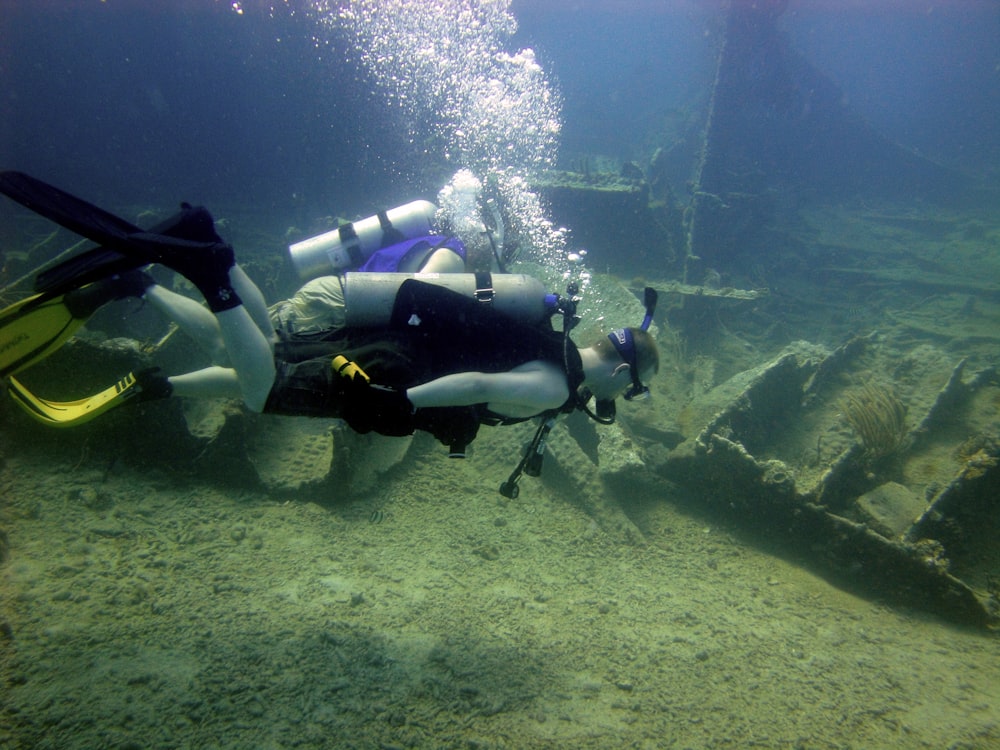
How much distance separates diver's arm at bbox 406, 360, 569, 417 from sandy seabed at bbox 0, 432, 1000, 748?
163 cm

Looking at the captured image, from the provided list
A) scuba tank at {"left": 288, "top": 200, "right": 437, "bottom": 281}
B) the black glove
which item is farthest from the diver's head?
scuba tank at {"left": 288, "top": 200, "right": 437, "bottom": 281}

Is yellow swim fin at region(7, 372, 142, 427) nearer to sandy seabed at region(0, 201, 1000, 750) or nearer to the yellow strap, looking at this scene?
sandy seabed at region(0, 201, 1000, 750)

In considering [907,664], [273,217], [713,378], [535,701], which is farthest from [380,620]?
[273,217]

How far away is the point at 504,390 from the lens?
288 centimetres

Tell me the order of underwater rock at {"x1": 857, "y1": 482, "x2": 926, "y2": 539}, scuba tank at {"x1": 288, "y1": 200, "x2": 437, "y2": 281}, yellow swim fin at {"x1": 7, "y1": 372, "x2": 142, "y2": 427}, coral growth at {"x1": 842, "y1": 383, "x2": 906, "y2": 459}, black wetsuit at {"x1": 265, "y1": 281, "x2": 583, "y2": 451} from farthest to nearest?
coral growth at {"x1": 842, "y1": 383, "x2": 906, "y2": 459}, scuba tank at {"x1": 288, "y1": 200, "x2": 437, "y2": 281}, underwater rock at {"x1": 857, "y1": 482, "x2": 926, "y2": 539}, yellow swim fin at {"x1": 7, "y1": 372, "x2": 142, "y2": 427}, black wetsuit at {"x1": 265, "y1": 281, "x2": 583, "y2": 451}

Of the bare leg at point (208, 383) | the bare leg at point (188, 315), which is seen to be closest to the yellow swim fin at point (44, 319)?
the bare leg at point (188, 315)

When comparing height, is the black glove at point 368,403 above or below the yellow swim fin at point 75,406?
above

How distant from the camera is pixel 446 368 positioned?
3262 millimetres

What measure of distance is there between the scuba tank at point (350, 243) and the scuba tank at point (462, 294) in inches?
77.9

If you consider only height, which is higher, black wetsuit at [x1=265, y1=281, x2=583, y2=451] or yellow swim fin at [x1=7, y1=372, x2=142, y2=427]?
black wetsuit at [x1=265, y1=281, x2=583, y2=451]

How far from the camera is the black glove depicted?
2566 mm

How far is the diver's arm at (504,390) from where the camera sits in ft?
9.15

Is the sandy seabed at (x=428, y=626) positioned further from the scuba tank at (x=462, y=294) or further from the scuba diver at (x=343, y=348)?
the scuba tank at (x=462, y=294)

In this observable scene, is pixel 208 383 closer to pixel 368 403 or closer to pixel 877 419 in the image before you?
pixel 368 403
